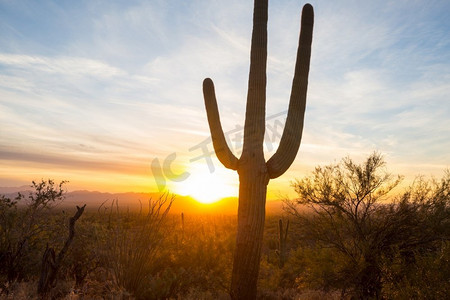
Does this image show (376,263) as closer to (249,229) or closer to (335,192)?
(335,192)

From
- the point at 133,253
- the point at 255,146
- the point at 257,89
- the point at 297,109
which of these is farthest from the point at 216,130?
the point at 133,253

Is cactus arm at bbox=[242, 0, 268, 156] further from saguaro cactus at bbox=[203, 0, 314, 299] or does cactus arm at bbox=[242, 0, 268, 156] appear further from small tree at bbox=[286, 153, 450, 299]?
small tree at bbox=[286, 153, 450, 299]

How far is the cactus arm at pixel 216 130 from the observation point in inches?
277

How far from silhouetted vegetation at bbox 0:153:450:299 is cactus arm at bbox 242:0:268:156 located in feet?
7.78

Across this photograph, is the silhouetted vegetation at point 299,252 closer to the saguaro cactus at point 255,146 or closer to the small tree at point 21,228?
the small tree at point 21,228

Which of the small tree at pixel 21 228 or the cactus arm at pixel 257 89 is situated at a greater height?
the cactus arm at pixel 257 89

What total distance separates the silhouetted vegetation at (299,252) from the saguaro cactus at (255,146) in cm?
123

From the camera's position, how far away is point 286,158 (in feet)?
22.6

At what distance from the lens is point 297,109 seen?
7156 millimetres

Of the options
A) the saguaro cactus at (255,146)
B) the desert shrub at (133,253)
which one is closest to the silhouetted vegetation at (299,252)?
the desert shrub at (133,253)

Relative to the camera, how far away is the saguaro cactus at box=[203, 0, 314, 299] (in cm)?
620

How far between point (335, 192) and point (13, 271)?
25.3ft

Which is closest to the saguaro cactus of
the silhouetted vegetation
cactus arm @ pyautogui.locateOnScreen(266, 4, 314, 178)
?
cactus arm @ pyautogui.locateOnScreen(266, 4, 314, 178)

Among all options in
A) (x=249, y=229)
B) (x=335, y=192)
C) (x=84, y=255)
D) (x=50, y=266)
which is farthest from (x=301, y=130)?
(x=84, y=255)
